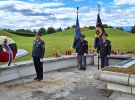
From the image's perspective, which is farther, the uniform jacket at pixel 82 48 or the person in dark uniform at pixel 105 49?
the uniform jacket at pixel 82 48

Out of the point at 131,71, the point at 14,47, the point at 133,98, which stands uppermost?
the point at 14,47

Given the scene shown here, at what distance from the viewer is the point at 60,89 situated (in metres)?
5.04

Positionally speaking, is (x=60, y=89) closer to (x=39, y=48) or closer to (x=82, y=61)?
(x=39, y=48)

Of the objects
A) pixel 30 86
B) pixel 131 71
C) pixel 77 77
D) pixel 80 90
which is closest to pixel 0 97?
pixel 30 86

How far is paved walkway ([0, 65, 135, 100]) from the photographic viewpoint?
14.6 feet

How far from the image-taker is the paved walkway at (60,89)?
4463mm

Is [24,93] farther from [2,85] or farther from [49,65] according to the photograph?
[49,65]

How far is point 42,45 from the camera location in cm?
594

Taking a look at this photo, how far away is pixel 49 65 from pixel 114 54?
9.51 feet

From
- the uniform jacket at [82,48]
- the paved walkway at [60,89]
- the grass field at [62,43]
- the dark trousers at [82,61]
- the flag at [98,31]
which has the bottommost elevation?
the paved walkway at [60,89]

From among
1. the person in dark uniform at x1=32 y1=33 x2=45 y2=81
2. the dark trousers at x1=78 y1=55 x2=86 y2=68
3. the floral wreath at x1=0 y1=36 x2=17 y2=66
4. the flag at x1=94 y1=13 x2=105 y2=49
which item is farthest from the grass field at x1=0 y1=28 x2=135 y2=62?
the floral wreath at x1=0 y1=36 x2=17 y2=66

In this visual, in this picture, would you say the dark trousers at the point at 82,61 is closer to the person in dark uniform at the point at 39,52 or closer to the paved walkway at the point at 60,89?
the paved walkway at the point at 60,89

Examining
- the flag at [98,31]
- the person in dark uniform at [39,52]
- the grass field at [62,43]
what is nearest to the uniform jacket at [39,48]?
the person in dark uniform at [39,52]

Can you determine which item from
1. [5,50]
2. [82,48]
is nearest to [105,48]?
[82,48]
